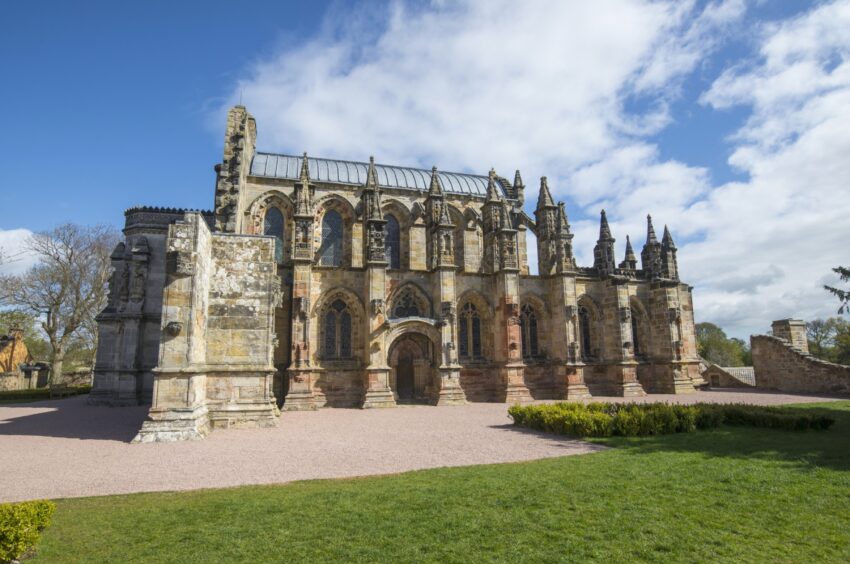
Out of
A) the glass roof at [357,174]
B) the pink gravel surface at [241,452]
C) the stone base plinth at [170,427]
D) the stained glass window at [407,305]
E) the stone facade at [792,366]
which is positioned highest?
the glass roof at [357,174]

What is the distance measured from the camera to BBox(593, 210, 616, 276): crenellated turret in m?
Answer: 29.8

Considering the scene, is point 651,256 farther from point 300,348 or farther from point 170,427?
point 170,427

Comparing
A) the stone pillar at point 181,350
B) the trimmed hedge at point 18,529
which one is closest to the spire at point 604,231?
the stone pillar at point 181,350

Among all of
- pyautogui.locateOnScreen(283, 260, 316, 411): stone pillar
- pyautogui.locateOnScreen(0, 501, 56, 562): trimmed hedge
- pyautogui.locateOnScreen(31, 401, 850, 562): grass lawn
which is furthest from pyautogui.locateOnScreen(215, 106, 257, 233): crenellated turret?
pyautogui.locateOnScreen(0, 501, 56, 562): trimmed hedge

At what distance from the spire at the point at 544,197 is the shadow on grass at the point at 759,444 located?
17501 millimetres

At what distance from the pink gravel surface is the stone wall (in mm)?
22019

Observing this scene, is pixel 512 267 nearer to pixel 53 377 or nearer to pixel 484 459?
pixel 484 459

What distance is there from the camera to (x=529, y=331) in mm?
28125

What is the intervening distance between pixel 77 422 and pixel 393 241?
18.9 meters

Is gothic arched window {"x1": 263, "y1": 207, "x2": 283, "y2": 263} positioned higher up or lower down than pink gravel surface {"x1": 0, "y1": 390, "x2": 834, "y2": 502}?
higher up

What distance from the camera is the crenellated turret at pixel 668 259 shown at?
31609 mm

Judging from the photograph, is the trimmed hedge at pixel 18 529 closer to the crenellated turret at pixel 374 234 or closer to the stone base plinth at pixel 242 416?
the stone base plinth at pixel 242 416

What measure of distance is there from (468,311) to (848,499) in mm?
20712

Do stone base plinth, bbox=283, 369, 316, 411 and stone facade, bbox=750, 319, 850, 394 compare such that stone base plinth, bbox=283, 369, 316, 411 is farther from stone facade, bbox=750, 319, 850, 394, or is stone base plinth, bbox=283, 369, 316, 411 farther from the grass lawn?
stone facade, bbox=750, 319, 850, 394
